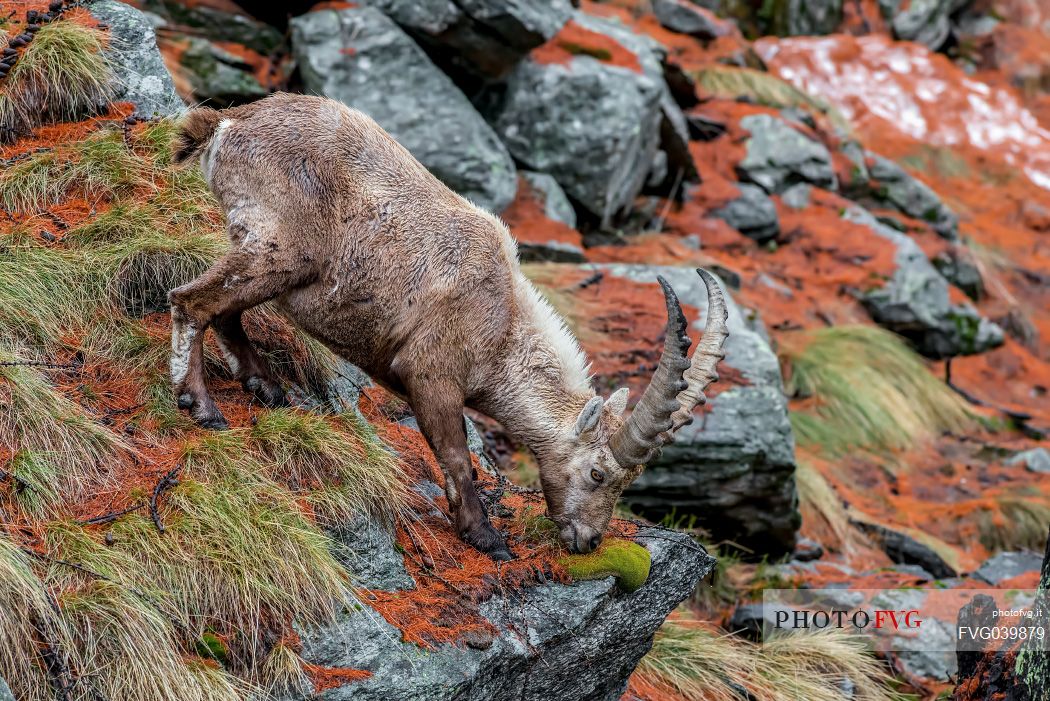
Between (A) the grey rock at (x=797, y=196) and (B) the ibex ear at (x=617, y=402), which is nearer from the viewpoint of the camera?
(B) the ibex ear at (x=617, y=402)

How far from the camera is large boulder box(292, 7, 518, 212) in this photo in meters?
12.9

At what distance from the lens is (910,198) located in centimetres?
1997

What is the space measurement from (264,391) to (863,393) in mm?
9529

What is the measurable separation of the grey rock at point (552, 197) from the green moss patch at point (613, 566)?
7.95m

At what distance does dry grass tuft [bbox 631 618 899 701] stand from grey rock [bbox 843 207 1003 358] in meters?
8.62

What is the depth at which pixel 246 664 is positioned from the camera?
5.51 metres

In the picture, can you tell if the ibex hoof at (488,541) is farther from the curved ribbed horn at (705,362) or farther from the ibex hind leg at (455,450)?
the curved ribbed horn at (705,362)

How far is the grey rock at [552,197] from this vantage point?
1429 centimetres

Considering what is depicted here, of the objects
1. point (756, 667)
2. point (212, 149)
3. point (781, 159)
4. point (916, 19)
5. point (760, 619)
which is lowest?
point (760, 619)

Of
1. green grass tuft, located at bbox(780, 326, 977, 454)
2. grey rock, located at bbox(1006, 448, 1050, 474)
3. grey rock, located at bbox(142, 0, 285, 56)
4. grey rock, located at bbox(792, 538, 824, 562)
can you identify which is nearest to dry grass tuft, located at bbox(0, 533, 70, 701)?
grey rock, located at bbox(792, 538, 824, 562)

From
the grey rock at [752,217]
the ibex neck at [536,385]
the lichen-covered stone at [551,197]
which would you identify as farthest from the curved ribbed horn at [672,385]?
the grey rock at [752,217]

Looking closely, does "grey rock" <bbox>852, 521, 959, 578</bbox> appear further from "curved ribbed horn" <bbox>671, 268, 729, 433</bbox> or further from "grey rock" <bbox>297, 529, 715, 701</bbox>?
"curved ribbed horn" <bbox>671, 268, 729, 433</bbox>

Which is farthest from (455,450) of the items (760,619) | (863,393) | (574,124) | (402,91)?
(863,393)

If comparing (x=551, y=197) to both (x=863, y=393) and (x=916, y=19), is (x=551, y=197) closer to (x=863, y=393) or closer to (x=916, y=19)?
(x=863, y=393)
